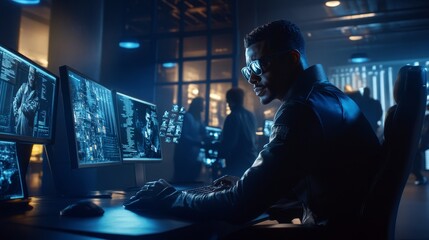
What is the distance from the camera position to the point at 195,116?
14.7 ft

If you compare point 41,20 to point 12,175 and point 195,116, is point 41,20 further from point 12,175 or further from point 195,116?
point 12,175

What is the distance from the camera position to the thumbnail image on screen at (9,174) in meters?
1.14

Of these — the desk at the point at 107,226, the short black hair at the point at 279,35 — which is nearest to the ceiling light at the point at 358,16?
the short black hair at the point at 279,35

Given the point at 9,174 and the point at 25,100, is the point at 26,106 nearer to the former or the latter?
the point at 25,100

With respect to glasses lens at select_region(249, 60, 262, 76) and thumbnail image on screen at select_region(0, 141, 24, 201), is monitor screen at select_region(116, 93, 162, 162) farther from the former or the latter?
glasses lens at select_region(249, 60, 262, 76)

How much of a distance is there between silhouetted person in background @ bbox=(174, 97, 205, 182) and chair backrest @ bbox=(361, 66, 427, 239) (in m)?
3.48

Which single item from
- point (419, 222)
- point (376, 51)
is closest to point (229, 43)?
point (419, 222)

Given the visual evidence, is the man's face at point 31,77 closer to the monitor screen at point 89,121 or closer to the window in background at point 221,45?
the monitor screen at point 89,121

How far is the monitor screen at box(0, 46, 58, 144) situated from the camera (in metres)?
1.14

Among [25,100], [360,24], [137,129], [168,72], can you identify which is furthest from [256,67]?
[360,24]

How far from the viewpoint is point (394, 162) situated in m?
0.88

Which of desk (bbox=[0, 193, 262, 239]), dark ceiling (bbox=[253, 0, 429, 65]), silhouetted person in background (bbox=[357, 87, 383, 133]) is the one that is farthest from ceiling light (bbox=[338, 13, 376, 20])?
desk (bbox=[0, 193, 262, 239])

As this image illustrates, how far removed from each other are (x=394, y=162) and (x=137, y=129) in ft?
4.19

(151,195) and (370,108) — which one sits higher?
(370,108)
